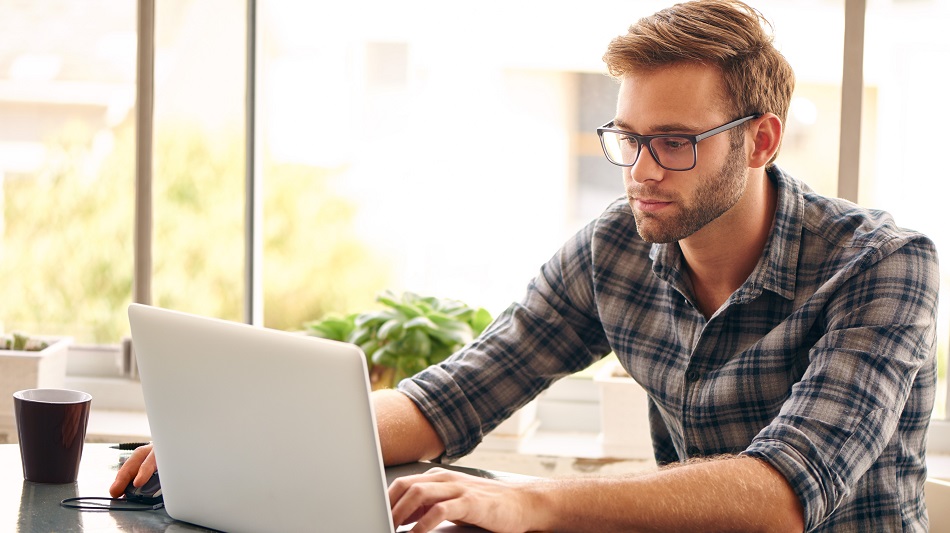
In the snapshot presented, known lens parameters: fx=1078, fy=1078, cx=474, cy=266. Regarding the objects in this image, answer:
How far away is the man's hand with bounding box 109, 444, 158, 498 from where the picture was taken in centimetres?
133

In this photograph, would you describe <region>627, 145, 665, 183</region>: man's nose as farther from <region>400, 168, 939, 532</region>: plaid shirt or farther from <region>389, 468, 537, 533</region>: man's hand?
<region>389, 468, 537, 533</region>: man's hand

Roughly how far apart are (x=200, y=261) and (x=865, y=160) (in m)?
1.79

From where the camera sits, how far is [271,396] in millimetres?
1084

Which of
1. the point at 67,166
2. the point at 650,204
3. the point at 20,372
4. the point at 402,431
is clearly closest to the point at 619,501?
the point at 402,431

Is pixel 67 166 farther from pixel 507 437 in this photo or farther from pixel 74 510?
pixel 74 510

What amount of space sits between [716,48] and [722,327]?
0.43 m

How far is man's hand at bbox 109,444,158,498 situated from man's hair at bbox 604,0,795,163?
0.90 meters

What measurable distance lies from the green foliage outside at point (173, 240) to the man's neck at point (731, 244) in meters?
1.41

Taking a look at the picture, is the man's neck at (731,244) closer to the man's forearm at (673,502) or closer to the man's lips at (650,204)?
the man's lips at (650,204)

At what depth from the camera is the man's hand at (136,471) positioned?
1.33m

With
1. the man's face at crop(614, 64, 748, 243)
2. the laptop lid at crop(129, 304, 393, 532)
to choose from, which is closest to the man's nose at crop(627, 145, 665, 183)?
the man's face at crop(614, 64, 748, 243)

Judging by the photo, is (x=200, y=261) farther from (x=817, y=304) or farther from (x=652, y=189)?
(x=817, y=304)

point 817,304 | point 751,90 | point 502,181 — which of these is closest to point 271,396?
point 817,304

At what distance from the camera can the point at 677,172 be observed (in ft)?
5.36
